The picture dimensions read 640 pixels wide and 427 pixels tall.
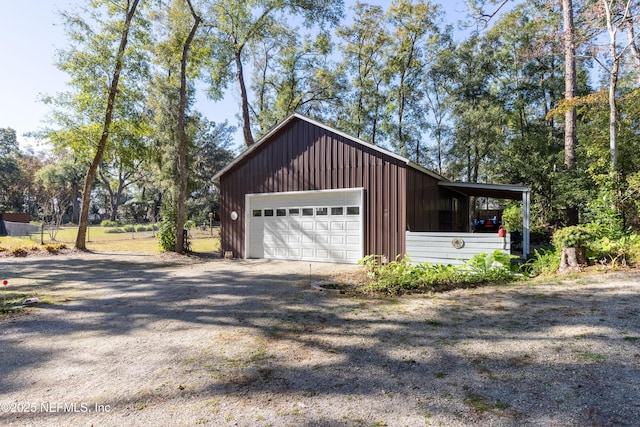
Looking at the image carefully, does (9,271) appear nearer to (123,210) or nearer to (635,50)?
(635,50)

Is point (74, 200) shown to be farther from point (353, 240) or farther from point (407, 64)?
point (353, 240)

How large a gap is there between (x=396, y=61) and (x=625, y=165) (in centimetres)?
1583

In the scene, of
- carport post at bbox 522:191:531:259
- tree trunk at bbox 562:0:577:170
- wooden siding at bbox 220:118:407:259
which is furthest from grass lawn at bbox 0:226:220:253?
tree trunk at bbox 562:0:577:170

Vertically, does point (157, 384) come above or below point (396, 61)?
below

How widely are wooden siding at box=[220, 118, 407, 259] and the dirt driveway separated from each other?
12.3 feet

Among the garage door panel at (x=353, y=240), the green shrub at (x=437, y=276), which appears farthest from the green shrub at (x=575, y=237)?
the garage door panel at (x=353, y=240)

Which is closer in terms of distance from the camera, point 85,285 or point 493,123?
point 85,285

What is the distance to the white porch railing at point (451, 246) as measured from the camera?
24.7 feet

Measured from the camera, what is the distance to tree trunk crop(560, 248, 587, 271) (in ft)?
22.9

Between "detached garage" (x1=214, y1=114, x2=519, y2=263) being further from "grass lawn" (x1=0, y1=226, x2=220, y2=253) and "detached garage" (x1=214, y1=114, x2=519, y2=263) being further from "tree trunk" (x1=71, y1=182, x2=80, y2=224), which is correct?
"tree trunk" (x1=71, y1=182, x2=80, y2=224)

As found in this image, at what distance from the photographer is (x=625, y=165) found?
34.9 feet

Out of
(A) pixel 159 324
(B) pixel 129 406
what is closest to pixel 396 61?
(A) pixel 159 324

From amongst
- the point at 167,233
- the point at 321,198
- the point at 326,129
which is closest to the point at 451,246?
the point at 321,198

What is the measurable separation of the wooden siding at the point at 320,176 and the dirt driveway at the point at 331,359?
376 cm
